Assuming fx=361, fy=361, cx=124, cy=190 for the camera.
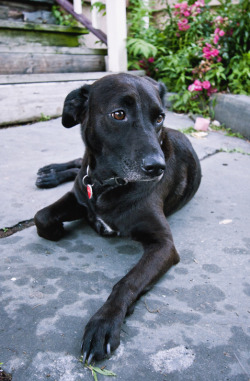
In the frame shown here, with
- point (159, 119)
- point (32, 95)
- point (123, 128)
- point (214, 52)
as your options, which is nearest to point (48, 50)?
point (32, 95)

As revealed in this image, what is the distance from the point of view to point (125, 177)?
6.43 feet

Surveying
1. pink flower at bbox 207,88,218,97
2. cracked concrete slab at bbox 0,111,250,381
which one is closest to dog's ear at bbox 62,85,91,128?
cracked concrete slab at bbox 0,111,250,381

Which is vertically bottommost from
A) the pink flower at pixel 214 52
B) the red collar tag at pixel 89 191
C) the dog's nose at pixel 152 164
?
the red collar tag at pixel 89 191

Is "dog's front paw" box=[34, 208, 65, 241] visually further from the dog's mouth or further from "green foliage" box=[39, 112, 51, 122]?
"green foliage" box=[39, 112, 51, 122]

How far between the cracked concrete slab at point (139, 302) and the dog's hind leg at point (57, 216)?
0.06 m

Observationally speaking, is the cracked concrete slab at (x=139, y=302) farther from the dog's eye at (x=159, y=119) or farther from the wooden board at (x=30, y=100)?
the wooden board at (x=30, y=100)

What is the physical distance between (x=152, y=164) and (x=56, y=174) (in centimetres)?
136

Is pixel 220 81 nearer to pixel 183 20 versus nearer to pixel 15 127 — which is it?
pixel 183 20

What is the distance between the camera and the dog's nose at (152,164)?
5.88ft

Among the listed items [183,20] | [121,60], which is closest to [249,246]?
→ [121,60]

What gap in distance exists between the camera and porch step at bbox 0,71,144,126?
4168 mm

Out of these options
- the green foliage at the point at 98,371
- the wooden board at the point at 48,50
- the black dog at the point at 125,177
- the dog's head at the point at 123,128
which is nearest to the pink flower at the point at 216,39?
the wooden board at the point at 48,50

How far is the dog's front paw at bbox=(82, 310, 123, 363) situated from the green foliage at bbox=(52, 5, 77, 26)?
547 centimetres

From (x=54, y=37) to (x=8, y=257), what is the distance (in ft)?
14.0
